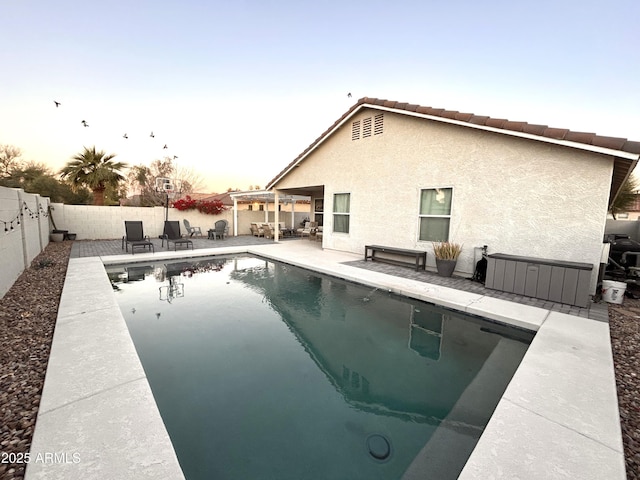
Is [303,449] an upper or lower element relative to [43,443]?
lower

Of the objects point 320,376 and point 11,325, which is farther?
point 11,325

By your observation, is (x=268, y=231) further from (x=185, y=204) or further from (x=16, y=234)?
(x=16, y=234)

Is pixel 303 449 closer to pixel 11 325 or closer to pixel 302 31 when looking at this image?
pixel 11 325

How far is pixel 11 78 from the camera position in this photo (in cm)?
905

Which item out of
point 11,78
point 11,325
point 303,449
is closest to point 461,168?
point 303,449

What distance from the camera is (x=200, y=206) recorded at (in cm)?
1675

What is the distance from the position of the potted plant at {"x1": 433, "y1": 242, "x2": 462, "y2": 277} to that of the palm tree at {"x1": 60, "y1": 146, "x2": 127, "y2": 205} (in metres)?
18.6

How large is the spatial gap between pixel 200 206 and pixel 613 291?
1827cm

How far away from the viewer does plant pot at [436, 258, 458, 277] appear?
7266mm

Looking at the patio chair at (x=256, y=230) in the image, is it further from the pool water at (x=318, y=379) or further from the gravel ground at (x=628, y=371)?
the gravel ground at (x=628, y=371)

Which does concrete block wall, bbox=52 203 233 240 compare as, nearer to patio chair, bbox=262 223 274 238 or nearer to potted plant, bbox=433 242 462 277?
patio chair, bbox=262 223 274 238

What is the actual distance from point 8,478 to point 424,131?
9.64 metres

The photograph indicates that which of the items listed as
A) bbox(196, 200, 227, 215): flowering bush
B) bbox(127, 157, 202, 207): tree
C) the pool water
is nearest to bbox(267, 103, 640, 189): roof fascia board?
the pool water

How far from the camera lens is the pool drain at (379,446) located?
214 cm
